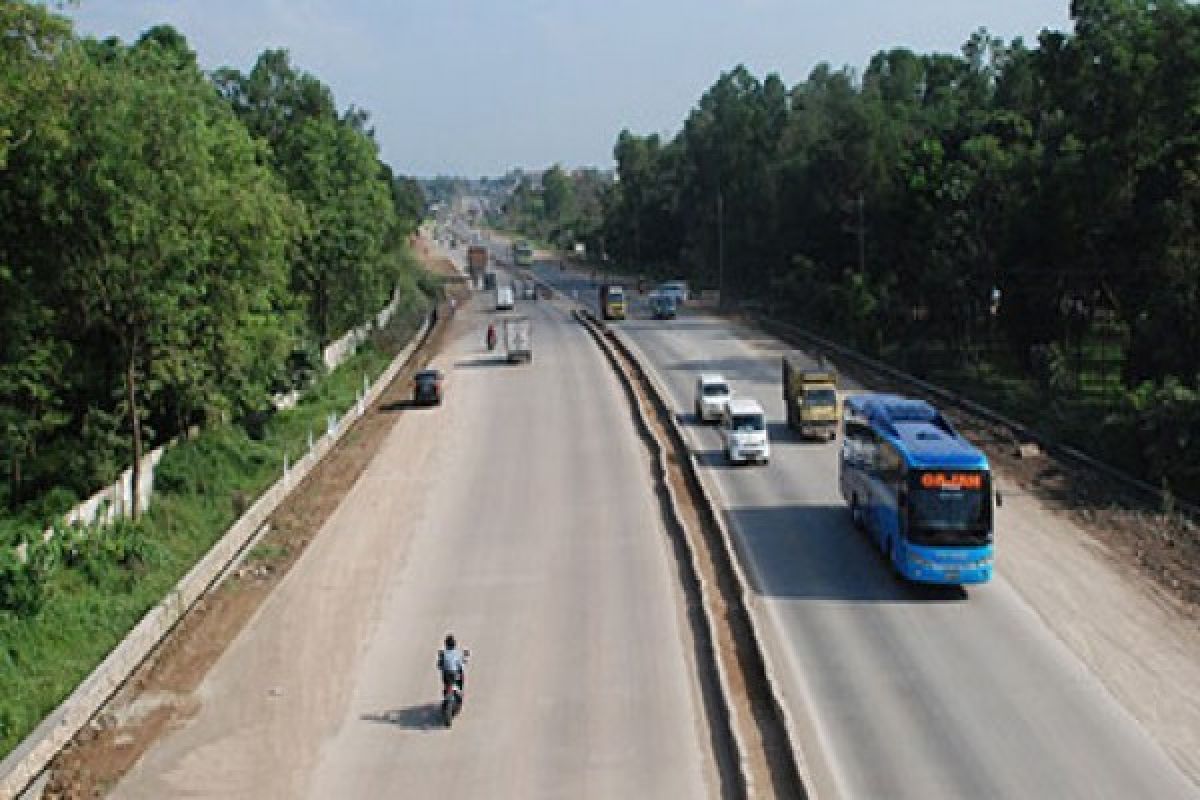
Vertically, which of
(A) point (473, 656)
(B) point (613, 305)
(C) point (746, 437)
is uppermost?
(B) point (613, 305)

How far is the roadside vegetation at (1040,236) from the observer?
142 feet

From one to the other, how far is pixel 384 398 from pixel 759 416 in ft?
78.4

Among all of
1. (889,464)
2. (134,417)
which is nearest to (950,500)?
(889,464)

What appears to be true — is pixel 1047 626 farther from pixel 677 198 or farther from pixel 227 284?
pixel 677 198

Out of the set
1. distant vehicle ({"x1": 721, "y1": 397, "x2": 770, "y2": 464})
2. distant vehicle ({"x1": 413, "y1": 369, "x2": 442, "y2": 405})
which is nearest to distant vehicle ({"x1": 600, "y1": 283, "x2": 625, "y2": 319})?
distant vehicle ({"x1": 413, "y1": 369, "x2": 442, "y2": 405})

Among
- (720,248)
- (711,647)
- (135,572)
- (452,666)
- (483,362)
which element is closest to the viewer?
(452,666)

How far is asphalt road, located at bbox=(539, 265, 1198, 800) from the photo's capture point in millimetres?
19578

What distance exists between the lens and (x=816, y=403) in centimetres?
4456

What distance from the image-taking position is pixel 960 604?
27.5m

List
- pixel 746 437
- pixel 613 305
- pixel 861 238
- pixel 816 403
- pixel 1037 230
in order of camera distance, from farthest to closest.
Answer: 1. pixel 613 305
2. pixel 861 238
3. pixel 1037 230
4. pixel 816 403
5. pixel 746 437

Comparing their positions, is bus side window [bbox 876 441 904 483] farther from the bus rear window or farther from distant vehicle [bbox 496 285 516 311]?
distant vehicle [bbox 496 285 516 311]

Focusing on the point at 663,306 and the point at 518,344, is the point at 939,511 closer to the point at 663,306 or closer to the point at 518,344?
the point at 518,344

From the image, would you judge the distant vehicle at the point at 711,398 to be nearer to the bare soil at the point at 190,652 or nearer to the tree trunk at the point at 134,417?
the bare soil at the point at 190,652

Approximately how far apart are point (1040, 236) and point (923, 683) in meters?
35.7
